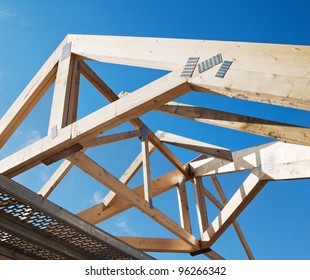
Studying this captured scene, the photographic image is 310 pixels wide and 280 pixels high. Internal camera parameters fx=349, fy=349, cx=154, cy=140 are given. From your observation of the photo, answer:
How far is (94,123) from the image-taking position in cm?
269

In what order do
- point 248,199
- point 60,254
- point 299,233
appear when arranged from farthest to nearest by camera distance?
1. point 299,233
2. point 248,199
3. point 60,254

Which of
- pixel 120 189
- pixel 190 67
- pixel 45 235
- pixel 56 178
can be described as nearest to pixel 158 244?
pixel 120 189

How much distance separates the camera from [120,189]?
11.7 feet

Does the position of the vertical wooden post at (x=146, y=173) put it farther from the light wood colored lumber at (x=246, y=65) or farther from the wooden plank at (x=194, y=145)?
the light wood colored lumber at (x=246, y=65)

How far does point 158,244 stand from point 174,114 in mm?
1760

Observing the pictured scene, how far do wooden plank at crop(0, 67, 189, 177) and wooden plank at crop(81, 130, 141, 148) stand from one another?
21cm

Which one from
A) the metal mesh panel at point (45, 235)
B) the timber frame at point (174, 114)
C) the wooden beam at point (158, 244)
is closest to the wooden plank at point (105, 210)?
the timber frame at point (174, 114)

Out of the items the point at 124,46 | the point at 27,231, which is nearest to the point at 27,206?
the point at 27,231

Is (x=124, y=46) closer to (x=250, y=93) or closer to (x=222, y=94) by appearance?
(x=222, y=94)

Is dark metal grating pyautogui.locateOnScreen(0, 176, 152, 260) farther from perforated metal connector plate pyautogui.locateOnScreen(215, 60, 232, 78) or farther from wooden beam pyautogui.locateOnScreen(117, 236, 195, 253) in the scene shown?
perforated metal connector plate pyautogui.locateOnScreen(215, 60, 232, 78)

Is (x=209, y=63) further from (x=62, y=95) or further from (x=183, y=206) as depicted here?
(x=183, y=206)

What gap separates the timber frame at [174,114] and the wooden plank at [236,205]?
1 centimetres

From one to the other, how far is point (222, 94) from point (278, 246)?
91.2ft

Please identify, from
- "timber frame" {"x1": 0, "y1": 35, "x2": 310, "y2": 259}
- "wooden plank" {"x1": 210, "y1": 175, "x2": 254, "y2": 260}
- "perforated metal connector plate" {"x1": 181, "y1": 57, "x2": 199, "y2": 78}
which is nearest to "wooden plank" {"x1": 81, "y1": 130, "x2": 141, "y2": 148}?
"timber frame" {"x1": 0, "y1": 35, "x2": 310, "y2": 259}
